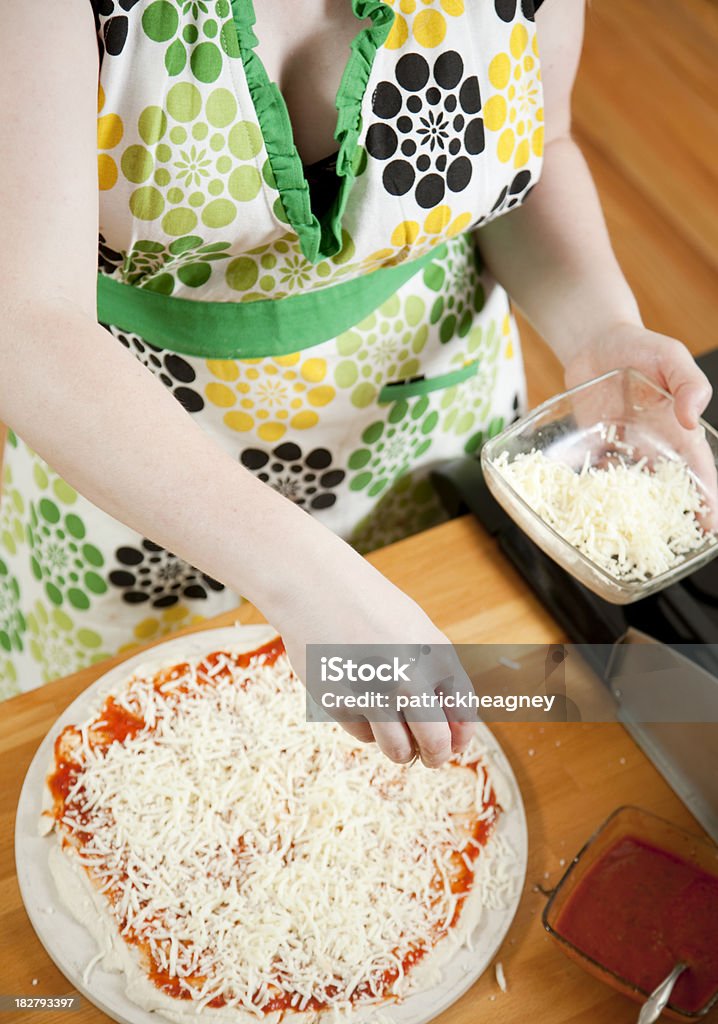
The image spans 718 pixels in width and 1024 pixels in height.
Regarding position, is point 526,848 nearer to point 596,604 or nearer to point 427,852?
point 427,852

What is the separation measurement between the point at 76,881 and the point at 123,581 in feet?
1.48

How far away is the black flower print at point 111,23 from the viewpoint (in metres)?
0.85

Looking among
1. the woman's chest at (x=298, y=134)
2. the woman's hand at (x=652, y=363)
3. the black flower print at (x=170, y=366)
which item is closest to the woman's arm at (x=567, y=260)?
the woman's hand at (x=652, y=363)

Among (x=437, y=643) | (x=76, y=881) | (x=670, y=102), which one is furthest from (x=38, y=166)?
(x=670, y=102)

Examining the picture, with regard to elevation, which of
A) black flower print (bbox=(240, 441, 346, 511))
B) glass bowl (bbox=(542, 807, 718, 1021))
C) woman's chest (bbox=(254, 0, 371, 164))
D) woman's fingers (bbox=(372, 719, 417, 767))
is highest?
woman's chest (bbox=(254, 0, 371, 164))

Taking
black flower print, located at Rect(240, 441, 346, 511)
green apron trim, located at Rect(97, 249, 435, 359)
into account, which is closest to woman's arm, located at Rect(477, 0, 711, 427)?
green apron trim, located at Rect(97, 249, 435, 359)

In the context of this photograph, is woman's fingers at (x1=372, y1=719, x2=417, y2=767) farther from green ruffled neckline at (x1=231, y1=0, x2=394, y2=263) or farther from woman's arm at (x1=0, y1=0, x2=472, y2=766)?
green ruffled neckline at (x1=231, y1=0, x2=394, y2=263)

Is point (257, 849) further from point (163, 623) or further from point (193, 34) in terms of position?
point (193, 34)

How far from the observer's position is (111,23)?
33.8 inches

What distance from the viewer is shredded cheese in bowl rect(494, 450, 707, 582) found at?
1.01 m

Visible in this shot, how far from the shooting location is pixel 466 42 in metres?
1.02

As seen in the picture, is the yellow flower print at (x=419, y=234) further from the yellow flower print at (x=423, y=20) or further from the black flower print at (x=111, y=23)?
the black flower print at (x=111, y=23)

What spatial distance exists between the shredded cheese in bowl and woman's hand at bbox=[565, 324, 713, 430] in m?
0.07

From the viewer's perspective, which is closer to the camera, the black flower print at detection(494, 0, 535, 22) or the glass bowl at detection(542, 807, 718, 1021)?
the glass bowl at detection(542, 807, 718, 1021)
